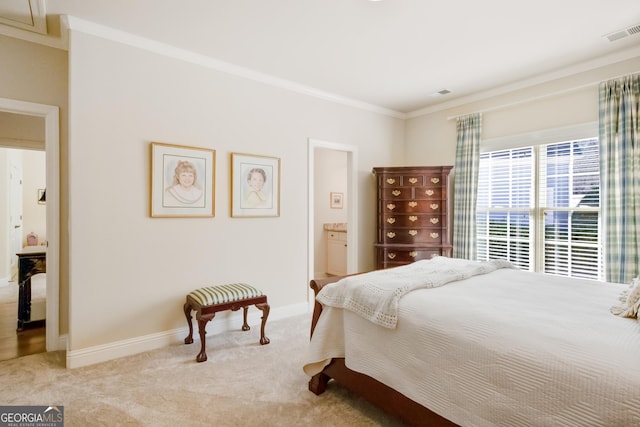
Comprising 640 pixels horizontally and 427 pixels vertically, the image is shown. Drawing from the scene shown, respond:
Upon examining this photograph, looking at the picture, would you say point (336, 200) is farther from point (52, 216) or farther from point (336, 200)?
point (52, 216)

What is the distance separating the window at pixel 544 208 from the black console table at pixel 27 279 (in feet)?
17.3

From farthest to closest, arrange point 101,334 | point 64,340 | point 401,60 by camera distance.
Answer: point 401,60, point 64,340, point 101,334

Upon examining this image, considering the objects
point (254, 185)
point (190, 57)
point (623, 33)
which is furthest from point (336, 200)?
point (623, 33)

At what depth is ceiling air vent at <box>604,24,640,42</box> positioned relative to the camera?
2674 millimetres

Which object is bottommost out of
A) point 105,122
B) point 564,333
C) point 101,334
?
point 101,334

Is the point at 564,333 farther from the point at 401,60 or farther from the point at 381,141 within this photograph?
the point at 381,141

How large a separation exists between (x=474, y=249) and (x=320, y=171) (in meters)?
3.23

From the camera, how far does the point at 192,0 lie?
232 cm

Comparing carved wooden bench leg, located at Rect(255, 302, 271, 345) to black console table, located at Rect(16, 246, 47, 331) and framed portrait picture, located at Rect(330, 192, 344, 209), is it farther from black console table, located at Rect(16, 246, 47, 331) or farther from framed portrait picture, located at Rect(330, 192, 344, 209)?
framed portrait picture, located at Rect(330, 192, 344, 209)

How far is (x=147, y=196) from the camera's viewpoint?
293cm

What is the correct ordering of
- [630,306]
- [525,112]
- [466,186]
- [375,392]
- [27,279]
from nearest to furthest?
[630,306], [375,392], [27,279], [525,112], [466,186]

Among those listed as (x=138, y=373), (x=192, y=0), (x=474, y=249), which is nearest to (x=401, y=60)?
(x=192, y=0)

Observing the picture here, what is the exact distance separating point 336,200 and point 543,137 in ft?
12.0

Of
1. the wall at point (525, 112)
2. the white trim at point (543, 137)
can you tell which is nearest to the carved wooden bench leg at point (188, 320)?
the wall at point (525, 112)
